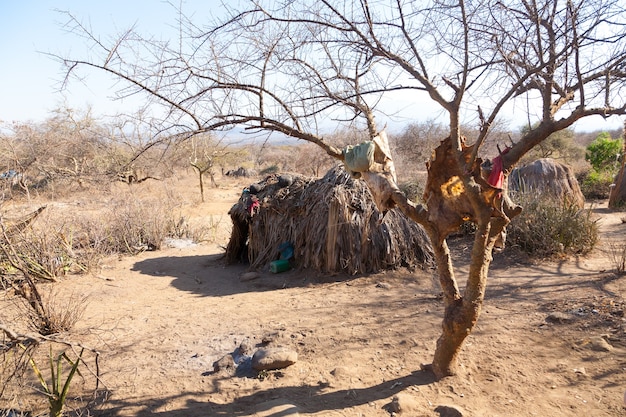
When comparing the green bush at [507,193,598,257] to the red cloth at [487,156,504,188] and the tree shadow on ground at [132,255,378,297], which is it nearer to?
the tree shadow on ground at [132,255,378,297]

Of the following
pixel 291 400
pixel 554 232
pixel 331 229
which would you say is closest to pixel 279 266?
pixel 331 229

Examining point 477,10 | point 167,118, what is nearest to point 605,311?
point 477,10

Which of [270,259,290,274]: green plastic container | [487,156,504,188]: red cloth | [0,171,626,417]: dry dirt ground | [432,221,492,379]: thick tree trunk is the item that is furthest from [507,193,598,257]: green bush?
[487,156,504,188]: red cloth

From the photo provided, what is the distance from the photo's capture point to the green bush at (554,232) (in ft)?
19.3

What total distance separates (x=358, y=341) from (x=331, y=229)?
90.2 inches

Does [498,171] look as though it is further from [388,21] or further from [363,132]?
[363,132]

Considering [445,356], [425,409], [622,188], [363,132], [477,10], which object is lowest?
[425,409]

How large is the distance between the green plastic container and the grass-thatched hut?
169 mm

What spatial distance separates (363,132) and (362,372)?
202 centimetres

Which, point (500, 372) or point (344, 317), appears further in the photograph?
point (344, 317)

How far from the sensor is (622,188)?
992cm

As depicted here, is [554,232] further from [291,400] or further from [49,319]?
[49,319]

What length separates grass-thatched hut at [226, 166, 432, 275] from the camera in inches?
233

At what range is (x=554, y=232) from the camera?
593 centimetres
